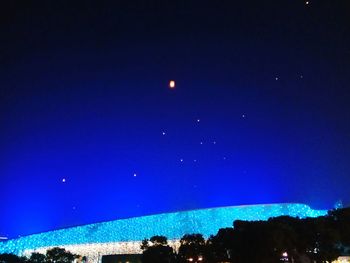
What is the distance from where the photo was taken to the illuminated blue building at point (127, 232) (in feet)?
374

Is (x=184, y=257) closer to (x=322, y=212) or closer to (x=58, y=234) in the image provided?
(x=58, y=234)

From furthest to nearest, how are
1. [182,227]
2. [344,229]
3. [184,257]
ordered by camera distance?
[182,227] < [184,257] < [344,229]

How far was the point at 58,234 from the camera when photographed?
127m

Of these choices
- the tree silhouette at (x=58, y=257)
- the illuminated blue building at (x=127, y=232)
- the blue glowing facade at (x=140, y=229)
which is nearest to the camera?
the tree silhouette at (x=58, y=257)

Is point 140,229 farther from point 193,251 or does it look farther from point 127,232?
point 193,251

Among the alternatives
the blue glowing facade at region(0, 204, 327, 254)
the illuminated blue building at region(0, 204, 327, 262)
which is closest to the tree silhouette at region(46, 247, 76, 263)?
the illuminated blue building at region(0, 204, 327, 262)

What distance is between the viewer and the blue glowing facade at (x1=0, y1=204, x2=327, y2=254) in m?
118

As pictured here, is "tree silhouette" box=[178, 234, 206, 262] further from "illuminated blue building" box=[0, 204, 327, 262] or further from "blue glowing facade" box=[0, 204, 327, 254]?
"blue glowing facade" box=[0, 204, 327, 254]

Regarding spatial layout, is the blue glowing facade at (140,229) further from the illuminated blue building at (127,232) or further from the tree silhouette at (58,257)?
the tree silhouette at (58,257)

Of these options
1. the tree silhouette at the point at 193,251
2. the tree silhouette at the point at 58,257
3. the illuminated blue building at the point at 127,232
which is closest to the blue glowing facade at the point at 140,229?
the illuminated blue building at the point at 127,232

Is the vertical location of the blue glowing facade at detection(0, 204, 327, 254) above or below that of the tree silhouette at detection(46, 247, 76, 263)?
above

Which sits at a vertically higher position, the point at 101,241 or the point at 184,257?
the point at 101,241

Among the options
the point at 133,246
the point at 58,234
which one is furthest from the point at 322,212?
the point at 58,234

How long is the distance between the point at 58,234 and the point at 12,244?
46.5 feet
